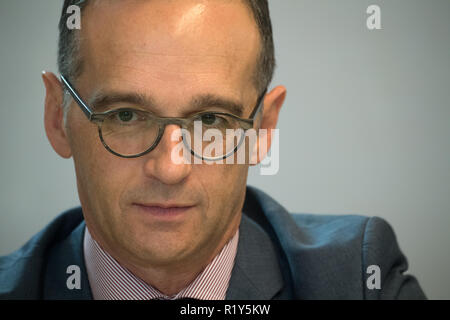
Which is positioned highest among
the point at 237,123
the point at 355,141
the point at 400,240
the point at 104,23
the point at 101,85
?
the point at 104,23

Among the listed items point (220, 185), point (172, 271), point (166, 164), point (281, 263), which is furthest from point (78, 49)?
point (281, 263)

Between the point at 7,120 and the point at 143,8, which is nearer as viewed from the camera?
the point at 143,8

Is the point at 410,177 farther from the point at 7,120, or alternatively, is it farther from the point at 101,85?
the point at 7,120

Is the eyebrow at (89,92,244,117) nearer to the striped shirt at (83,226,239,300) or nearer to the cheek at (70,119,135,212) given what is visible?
the cheek at (70,119,135,212)

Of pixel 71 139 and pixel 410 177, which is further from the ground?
pixel 71 139

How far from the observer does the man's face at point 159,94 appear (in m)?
1.34

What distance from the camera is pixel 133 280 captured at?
1.59m

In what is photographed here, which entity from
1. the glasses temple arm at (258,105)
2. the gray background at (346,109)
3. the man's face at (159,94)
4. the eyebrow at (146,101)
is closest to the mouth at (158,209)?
the man's face at (159,94)

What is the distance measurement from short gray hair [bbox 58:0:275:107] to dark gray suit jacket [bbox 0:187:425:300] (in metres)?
0.55

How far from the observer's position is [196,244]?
1.43m

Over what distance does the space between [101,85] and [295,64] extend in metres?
1.15

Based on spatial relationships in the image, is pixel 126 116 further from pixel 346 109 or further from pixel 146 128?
pixel 346 109
